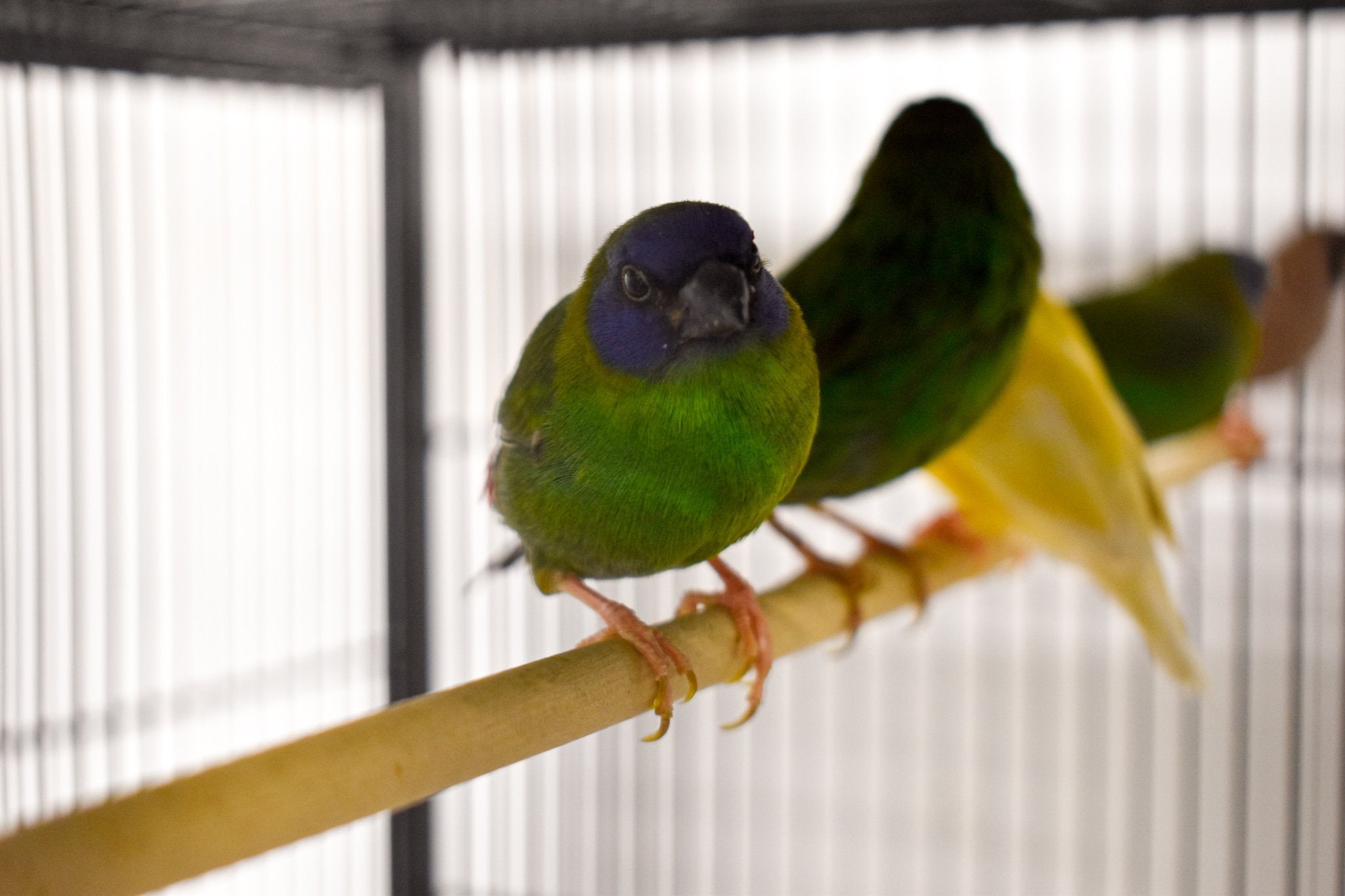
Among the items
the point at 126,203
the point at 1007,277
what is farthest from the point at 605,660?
the point at 126,203

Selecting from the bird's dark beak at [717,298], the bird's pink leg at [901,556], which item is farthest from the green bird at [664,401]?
the bird's pink leg at [901,556]

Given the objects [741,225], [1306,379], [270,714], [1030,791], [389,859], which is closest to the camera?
[741,225]

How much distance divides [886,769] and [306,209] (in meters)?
1.07

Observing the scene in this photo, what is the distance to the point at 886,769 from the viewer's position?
5.54ft

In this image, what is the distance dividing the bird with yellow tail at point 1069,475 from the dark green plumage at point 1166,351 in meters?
0.24

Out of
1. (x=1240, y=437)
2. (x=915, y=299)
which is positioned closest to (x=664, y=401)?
(x=915, y=299)

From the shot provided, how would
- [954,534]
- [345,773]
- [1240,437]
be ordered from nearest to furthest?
[345,773] < [954,534] < [1240,437]

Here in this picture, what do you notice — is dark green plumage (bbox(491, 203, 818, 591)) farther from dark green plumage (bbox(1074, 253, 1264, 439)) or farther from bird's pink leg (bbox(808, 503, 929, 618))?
dark green plumage (bbox(1074, 253, 1264, 439))

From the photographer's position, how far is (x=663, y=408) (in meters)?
0.50

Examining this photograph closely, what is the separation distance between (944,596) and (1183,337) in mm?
572

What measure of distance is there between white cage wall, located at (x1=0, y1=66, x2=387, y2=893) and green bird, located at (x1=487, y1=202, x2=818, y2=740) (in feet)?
1.98

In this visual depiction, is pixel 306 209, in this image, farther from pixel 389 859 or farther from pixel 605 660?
pixel 605 660

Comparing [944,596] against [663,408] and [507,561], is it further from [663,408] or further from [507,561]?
[663,408]

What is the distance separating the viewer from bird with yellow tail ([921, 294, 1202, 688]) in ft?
3.21
